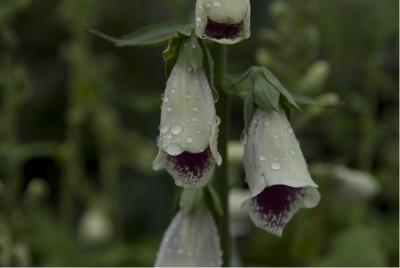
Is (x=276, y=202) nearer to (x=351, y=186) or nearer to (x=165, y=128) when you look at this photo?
(x=165, y=128)

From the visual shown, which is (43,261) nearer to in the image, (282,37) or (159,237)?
(159,237)

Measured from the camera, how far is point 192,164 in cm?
122

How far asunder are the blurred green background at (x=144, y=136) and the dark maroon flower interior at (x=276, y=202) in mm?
136

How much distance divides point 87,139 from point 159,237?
0.57 meters

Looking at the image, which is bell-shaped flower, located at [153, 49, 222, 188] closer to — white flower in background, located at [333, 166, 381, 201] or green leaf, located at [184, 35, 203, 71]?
green leaf, located at [184, 35, 203, 71]

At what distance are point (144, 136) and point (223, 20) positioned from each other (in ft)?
6.19

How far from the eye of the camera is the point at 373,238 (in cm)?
228

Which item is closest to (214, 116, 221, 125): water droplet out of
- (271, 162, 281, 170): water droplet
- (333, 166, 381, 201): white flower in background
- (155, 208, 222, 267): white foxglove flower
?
(271, 162, 281, 170): water droplet

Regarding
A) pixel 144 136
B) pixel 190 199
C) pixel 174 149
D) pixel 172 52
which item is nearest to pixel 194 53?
pixel 172 52

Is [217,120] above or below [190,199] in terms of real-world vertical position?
above

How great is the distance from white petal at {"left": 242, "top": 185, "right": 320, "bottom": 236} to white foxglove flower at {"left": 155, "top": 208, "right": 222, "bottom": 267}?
0.56ft

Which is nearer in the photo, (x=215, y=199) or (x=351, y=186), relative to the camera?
(x=215, y=199)

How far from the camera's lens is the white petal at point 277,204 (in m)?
1.24

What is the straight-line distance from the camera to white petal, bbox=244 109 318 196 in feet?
4.16
